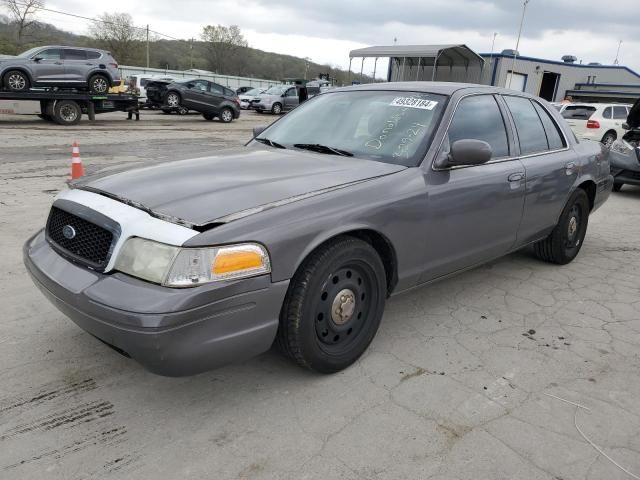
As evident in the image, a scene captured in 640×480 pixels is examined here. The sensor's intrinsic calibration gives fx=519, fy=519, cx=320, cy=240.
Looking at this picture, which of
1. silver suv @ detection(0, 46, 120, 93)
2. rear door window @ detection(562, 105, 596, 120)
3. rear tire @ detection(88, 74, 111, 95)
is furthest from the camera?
rear tire @ detection(88, 74, 111, 95)

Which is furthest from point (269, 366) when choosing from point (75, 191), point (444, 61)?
point (444, 61)

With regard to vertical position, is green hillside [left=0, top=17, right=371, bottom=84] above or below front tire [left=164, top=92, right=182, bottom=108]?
above

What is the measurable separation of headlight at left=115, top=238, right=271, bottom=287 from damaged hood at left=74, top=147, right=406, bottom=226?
0.15m

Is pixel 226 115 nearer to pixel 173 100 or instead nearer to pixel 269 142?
pixel 173 100

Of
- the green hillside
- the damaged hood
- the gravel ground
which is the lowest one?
the gravel ground

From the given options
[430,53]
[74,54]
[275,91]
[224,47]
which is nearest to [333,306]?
[74,54]

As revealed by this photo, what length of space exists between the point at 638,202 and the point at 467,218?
7106 millimetres

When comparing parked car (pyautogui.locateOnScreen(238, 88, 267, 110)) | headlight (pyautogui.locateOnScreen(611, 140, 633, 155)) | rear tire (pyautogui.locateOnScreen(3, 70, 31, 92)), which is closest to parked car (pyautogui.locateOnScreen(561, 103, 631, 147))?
headlight (pyautogui.locateOnScreen(611, 140, 633, 155))

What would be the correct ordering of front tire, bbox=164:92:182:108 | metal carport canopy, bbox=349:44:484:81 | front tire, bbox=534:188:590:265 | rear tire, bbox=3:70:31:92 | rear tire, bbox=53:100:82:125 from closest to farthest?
front tire, bbox=534:188:590:265, rear tire, bbox=3:70:31:92, rear tire, bbox=53:100:82:125, front tire, bbox=164:92:182:108, metal carport canopy, bbox=349:44:484:81

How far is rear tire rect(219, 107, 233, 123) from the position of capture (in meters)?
22.0

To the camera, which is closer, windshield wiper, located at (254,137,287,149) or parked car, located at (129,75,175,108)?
windshield wiper, located at (254,137,287,149)

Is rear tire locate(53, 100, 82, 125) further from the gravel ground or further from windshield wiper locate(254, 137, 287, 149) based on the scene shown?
windshield wiper locate(254, 137, 287, 149)

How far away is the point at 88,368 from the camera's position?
9.64ft

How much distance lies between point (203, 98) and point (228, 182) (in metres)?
20.5
